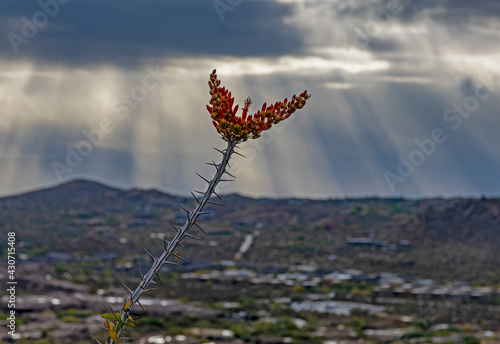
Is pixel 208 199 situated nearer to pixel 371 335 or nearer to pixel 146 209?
pixel 371 335

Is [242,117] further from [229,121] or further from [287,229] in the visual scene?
[287,229]

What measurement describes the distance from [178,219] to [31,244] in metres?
24.0

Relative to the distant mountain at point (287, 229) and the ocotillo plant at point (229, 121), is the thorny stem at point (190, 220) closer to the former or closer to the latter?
the ocotillo plant at point (229, 121)

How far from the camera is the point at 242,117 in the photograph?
9.46 feet

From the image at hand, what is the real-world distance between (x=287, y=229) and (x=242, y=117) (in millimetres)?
92601

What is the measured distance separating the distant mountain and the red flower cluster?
58.1m

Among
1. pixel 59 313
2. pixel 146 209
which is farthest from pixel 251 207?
pixel 59 313

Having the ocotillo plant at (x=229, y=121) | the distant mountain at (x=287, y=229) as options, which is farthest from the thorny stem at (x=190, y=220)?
the distant mountain at (x=287, y=229)

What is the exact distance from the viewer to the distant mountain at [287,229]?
7112cm

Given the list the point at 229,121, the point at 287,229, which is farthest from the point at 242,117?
the point at 287,229

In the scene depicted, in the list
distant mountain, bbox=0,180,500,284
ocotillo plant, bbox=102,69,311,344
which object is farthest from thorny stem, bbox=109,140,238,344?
distant mountain, bbox=0,180,500,284

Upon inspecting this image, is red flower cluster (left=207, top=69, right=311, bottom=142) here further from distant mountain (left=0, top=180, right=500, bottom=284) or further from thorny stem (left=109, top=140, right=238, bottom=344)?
distant mountain (left=0, top=180, right=500, bottom=284)

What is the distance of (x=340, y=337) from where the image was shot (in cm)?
3359

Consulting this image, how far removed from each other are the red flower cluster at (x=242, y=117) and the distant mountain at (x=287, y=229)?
58.1 m
